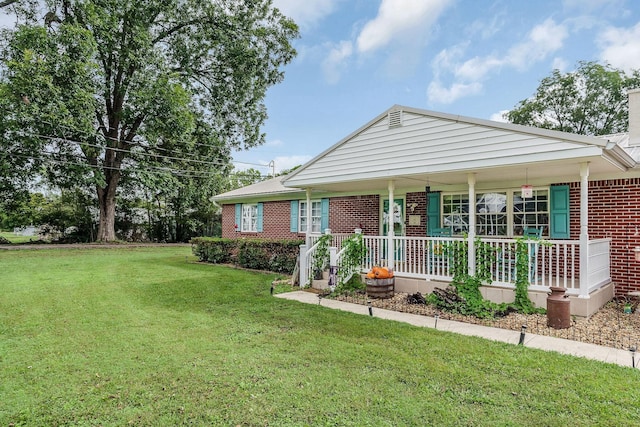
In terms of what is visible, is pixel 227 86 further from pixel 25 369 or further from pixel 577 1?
pixel 25 369

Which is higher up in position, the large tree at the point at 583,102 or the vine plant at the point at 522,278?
the large tree at the point at 583,102

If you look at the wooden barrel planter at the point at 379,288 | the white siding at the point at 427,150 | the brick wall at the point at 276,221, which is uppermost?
the white siding at the point at 427,150

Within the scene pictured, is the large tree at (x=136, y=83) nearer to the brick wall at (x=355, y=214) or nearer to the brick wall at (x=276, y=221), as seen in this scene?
the brick wall at (x=276, y=221)

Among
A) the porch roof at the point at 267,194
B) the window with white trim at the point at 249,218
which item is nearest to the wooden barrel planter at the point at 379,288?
the porch roof at the point at 267,194

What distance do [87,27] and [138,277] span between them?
52.2 feet

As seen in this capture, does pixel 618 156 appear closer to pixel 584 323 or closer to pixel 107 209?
pixel 584 323

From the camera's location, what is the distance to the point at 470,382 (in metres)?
3.63

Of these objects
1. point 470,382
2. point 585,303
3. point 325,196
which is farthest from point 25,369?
point 325,196

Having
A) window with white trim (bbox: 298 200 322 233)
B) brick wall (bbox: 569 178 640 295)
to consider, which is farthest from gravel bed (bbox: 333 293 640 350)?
window with white trim (bbox: 298 200 322 233)

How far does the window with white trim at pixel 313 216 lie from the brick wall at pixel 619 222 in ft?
25.1

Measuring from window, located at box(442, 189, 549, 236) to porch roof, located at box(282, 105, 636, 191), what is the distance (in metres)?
0.54

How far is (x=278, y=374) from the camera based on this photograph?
384cm

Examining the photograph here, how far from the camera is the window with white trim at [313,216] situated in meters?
13.1

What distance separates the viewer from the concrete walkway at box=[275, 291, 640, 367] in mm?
4371
